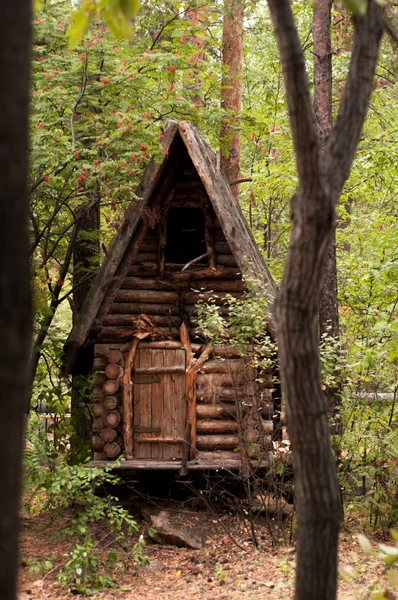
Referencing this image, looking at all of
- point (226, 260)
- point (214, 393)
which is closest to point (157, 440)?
point (214, 393)

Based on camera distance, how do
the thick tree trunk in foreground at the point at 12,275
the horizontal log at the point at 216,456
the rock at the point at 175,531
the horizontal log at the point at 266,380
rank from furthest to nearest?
1. the horizontal log at the point at 216,456
2. the horizontal log at the point at 266,380
3. the rock at the point at 175,531
4. the thick tree trunk in foreground at the point at 12,275

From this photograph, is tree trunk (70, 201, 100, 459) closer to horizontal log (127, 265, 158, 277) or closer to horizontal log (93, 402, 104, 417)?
horizontal log (93, 402, 104, 417)

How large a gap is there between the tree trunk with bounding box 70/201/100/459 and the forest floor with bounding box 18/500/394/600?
231cm

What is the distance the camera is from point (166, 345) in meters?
11.3

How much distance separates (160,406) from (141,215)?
2.92 metres

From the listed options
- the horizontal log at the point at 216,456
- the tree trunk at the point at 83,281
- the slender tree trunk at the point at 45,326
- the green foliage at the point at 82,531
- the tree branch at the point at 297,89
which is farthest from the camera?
the tree trunk at the point at 83,281

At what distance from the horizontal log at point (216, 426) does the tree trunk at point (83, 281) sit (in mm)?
2579

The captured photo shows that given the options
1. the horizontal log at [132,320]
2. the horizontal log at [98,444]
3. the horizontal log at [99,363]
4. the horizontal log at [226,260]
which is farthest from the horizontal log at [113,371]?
the horizontal log at [226,260]

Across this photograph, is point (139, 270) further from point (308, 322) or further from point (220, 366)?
point (308, 322)

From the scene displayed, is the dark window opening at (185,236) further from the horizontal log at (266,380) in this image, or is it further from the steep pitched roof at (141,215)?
the horizontal log at (266,380)

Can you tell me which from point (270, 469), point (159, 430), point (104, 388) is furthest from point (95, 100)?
point (270, 469)

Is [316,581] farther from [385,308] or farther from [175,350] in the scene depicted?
[385,308]

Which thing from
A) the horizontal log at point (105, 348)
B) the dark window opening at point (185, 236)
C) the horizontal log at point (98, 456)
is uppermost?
the dark window opening at point (185, 236)

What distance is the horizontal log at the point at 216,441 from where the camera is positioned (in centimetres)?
1107
